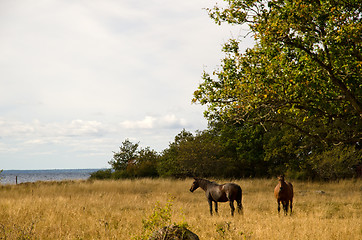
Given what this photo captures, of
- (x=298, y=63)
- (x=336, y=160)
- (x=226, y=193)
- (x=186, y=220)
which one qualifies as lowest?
(x=186, y=220)

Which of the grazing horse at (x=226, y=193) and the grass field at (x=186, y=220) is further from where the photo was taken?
the grazing horse at (x=226, y=193)

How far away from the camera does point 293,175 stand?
35.0 m

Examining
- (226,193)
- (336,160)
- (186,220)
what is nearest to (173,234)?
(186,220)

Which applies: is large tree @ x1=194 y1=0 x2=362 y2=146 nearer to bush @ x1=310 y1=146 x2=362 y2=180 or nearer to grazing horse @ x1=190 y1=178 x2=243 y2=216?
grazing horse @ x1=190 y1=178 x2=243 y2=216

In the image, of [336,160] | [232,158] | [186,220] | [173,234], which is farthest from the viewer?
[232,158]

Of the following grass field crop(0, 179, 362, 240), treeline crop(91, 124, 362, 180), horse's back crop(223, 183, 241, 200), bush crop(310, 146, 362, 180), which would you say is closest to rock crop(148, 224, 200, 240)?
grass field crop(0, 179, 362, 240)

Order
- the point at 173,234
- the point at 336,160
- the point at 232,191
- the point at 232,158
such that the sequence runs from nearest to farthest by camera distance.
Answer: the point at 173,234 < the point at 232,191 < the point at 336,160 < the point at 232,158

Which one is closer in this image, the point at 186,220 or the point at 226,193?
the point at 186,220

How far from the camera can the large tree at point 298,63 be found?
12336mm

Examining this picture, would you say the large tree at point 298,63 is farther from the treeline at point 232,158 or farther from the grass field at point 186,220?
the treeline at point 232,158

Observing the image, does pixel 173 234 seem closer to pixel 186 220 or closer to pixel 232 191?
pixel 186 220

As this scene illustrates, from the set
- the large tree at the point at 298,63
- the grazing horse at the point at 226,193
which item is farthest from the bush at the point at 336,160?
the grazing horse at the point at 226,193

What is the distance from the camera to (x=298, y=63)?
1355 cm

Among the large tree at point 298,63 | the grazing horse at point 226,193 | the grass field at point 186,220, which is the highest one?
the large tree at point 298,63
